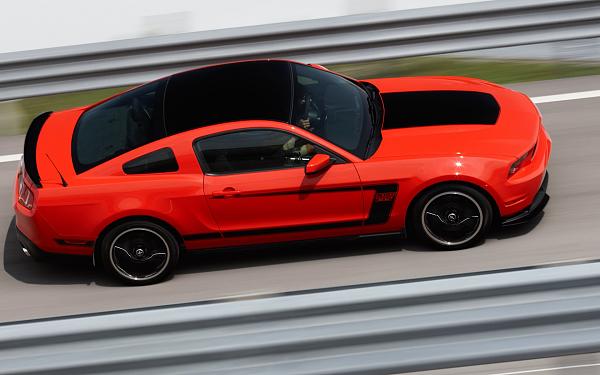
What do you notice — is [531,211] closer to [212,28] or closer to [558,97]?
[558,97]

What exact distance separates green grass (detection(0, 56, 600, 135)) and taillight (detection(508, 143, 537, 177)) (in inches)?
118

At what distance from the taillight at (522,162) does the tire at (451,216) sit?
287 mm

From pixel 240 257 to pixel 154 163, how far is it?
41.2 inches

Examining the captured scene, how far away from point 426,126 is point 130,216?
2.32 metres

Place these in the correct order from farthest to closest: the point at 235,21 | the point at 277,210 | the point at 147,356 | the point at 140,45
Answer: the point at 235,21
the point at 140,45
the point at 277,210
the point at 147,356

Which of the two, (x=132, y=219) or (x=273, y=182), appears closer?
(x=273, y=182)

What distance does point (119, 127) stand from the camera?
6883 mm

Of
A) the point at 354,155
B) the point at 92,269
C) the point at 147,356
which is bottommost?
the point at 92,269

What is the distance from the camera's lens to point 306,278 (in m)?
6.62

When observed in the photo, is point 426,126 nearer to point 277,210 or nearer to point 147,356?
point 277,210

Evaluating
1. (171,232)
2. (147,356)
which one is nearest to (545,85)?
(171,232)

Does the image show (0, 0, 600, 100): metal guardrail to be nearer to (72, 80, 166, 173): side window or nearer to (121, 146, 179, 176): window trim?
(72, 80, 166, 173): side window

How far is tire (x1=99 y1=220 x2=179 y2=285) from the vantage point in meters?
6.65

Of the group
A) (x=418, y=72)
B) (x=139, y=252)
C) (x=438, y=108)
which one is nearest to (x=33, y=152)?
(x=139, y=252)
